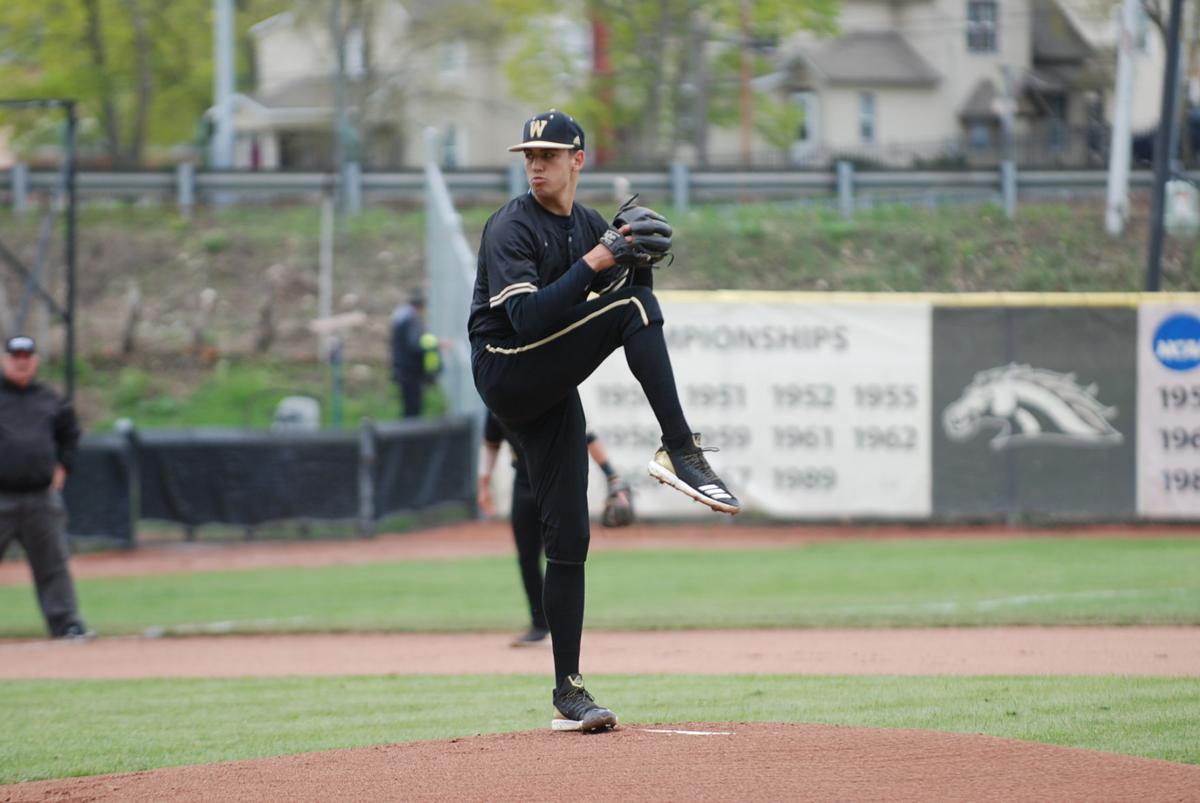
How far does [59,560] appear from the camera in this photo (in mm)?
11758

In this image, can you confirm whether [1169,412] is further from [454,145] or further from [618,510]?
[454,145]

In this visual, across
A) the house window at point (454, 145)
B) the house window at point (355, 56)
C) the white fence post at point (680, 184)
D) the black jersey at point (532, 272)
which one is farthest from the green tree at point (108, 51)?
the black jersey at point (532, 272)

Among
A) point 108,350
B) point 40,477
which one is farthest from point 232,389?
point 40,477

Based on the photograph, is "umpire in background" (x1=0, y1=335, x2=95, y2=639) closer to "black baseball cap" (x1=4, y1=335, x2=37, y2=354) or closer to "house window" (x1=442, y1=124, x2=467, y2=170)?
"black baseball cap" (x1=4, y1=335, x2=37, y2=354)

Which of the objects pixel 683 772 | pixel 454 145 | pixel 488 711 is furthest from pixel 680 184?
pixel 454 145

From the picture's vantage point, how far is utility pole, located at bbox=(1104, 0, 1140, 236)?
74.3 ft

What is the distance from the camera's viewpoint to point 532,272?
225 inches

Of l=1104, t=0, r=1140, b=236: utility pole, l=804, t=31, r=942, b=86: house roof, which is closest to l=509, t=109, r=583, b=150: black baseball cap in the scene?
l=1104, t=0, r=1140, b=236: utility pole

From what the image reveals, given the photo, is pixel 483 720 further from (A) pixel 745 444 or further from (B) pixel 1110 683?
(A) pixel 745 444

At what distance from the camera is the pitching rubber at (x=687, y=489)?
5.57 meters

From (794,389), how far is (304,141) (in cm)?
4231

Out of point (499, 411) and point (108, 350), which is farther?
point (108, 350)

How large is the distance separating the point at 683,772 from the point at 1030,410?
13.3 metres

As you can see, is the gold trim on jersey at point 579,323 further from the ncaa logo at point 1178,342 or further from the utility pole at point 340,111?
the utility pole at point 340,111
